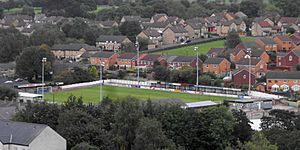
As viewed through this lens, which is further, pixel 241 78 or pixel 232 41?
pixel 232 41

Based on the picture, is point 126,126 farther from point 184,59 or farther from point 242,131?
point 184,59

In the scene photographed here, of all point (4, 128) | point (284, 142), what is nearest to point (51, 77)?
point (4, 128)

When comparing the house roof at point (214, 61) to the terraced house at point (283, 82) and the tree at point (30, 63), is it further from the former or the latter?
the tree at point (30, 63)

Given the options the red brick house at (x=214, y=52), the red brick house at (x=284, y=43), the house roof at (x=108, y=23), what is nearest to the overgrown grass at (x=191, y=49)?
the red brick house at (x=214, y=52)

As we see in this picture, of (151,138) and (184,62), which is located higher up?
(184,62)

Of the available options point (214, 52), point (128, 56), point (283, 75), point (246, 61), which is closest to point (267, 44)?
point (214, 52)

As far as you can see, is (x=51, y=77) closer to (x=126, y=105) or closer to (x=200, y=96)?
(x=200, y=96)

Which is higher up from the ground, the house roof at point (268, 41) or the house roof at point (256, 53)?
the house roof at point (268, 41)
